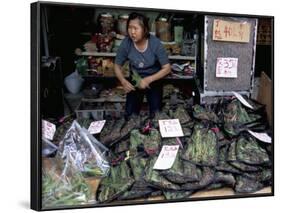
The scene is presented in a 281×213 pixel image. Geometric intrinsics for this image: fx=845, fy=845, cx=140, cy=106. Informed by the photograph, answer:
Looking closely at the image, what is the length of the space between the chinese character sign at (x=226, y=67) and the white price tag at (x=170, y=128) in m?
0.50

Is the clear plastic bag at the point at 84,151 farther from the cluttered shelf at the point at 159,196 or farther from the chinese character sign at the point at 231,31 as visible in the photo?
the chinese character sign at the point at 231,31

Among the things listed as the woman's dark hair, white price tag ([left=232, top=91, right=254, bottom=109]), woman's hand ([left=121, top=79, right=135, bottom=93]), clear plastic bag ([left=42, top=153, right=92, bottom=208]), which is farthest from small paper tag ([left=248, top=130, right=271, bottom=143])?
clear plastic bag ([left=42, top=153, right=92, bottom=208])

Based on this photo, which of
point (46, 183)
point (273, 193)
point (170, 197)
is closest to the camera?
point (46, 183)

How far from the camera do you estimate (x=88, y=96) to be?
5.93m

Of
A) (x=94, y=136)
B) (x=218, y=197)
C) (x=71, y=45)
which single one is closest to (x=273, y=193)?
(x=218, y=197)

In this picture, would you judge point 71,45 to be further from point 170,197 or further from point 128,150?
point 170,197

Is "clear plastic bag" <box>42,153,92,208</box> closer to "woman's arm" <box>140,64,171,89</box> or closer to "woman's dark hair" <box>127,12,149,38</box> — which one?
"woman's arm" <box>140,64,171,89</box>

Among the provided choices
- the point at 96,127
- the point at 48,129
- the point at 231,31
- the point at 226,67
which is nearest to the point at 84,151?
the point at 96,127

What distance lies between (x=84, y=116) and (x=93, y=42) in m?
0.52

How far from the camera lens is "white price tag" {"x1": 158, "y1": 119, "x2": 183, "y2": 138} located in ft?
20.2

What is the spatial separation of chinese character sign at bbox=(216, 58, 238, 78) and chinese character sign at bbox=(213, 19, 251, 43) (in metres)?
0.16

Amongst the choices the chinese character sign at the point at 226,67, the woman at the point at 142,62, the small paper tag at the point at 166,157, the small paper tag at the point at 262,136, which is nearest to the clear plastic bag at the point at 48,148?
the woman at the point at 142,62

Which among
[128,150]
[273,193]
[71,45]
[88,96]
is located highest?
[71,45]

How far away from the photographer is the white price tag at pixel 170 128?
A: 6148mm
